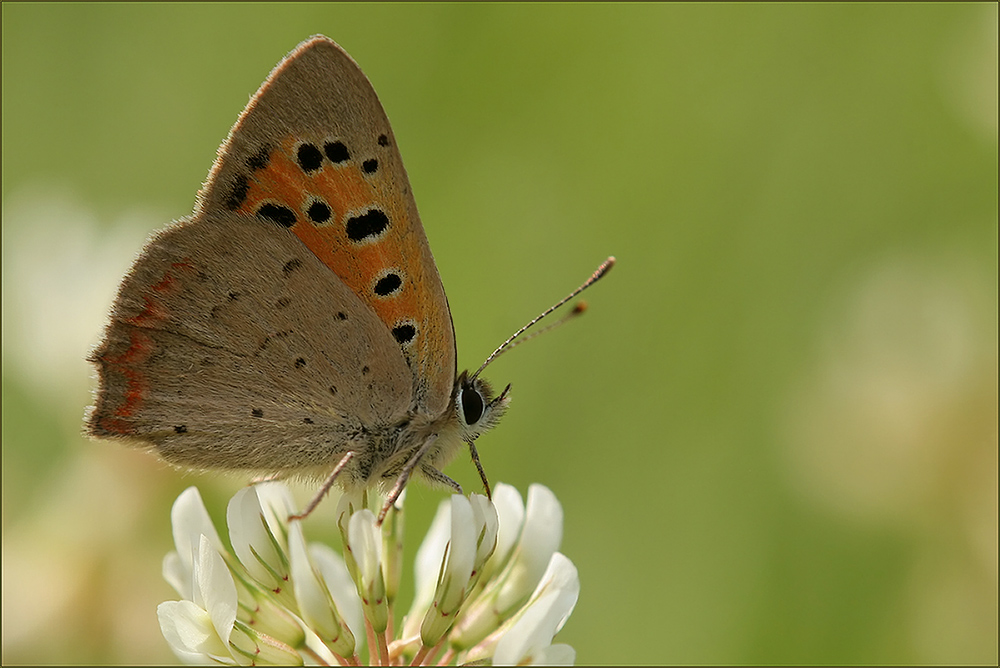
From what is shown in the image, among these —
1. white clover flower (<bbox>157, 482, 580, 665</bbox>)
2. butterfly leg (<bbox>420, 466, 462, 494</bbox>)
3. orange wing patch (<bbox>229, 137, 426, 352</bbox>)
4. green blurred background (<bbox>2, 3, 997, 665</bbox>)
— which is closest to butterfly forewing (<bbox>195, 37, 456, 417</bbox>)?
orange wing patch (<bbox>229, 137, 426, 352</bbox>)

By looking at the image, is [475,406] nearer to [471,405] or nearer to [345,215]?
[471,405]

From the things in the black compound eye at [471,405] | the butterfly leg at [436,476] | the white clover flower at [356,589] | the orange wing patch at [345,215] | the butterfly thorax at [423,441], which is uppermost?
the orange wing patch at [345,215]

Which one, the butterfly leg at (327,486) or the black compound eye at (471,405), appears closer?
the butterfly leg at (327,486)

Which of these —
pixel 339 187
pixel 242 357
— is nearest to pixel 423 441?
pixel 242 357

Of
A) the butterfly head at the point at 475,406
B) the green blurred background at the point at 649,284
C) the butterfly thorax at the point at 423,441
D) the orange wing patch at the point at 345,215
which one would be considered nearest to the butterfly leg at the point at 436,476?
the butterfly thorax at the point at 423,441

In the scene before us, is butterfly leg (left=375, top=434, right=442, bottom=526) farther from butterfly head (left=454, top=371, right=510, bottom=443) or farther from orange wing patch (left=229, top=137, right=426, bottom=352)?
orange wing patch (left=229, top=137, right=426, bottom=352)

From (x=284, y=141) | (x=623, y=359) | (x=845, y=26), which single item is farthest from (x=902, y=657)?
(x=845, y=26)

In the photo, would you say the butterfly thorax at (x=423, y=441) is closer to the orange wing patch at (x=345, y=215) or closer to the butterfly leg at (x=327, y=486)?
the butterfly leg at (x=327, y=486)
